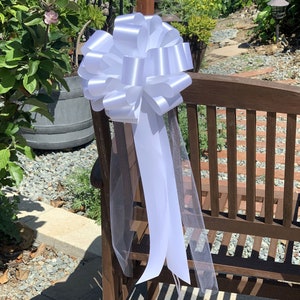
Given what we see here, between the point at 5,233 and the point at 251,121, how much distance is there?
1675 mm

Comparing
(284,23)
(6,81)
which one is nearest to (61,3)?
(6,81)

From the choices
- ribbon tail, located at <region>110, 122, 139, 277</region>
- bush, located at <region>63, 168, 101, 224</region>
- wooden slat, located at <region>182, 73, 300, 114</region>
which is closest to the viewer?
wooden slat, located at <region>182, 73, 300, 114</region>

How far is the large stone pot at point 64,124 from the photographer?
13.0ft

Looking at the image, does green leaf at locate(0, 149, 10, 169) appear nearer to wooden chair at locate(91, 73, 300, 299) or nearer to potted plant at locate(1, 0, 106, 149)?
potted plant at locate(1, 0, 106, 149)

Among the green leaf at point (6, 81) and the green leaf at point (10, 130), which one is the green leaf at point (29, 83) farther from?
the green leaf at point (10, 130)

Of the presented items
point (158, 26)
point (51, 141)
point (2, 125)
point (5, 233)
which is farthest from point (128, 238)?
point (51, 141)

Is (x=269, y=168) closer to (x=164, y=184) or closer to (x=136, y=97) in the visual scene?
(x=164, y=184)

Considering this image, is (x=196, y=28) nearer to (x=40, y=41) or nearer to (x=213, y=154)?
(x=40, y=41)

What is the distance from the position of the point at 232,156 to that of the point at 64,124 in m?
2.54

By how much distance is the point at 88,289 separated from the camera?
262 cm

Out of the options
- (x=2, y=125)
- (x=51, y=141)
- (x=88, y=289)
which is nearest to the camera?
(x=2, y=125)

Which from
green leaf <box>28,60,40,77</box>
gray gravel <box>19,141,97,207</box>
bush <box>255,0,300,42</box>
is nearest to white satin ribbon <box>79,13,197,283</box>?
green leaf <box>28,60,40,77</box>

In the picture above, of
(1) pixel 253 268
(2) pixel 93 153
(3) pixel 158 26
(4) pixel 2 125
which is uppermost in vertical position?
(3) pixel 158 26

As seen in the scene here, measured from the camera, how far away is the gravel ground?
8.82 ft
